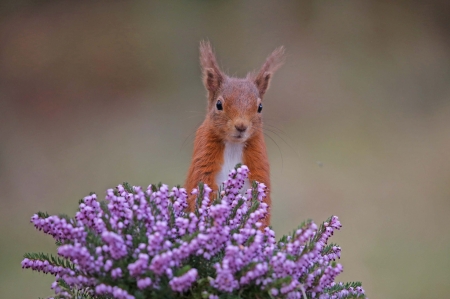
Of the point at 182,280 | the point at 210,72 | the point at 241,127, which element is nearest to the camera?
the point at 182,280

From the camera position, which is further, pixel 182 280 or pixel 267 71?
pixel 267 71

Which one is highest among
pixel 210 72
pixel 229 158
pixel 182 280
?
pixel 210 72

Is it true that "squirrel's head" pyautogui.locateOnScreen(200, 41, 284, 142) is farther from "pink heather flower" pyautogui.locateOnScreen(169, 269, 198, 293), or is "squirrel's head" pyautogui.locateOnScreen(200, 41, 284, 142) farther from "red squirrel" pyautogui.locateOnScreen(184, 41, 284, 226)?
"pink heather flower" pyautogui.locateOnScreen(169, 269, 198, 293)

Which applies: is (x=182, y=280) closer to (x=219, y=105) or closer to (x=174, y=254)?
(x=174, y=254)

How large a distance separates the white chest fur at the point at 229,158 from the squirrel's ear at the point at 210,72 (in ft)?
0.50

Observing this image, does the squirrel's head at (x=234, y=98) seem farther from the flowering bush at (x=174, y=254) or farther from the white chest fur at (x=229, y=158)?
the flowering bush at (x=174, y=254)

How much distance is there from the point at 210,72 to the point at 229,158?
22 centimetres

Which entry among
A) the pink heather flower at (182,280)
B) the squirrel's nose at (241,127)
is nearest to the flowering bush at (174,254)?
the pink heather flower at (182,280)

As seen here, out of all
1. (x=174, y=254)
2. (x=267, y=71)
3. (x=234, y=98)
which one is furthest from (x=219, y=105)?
(x=174, y=254)

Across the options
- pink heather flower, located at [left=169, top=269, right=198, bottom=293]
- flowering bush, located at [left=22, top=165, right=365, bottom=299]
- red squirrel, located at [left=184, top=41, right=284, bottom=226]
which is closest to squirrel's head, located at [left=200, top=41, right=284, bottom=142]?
red squirrel, located at [left=184, top=41, right=284, bottom=226]

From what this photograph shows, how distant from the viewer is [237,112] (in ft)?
3.98

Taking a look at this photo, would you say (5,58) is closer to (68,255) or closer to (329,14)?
(329,14)

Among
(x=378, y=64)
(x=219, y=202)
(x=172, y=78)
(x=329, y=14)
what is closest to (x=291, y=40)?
(x=329, y=14)

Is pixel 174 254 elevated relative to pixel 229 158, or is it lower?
lower
